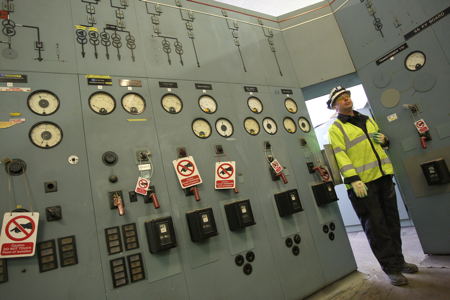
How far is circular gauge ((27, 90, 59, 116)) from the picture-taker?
194cm

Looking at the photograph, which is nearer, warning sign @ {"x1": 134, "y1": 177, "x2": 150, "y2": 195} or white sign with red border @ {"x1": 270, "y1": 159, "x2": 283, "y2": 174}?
warning sign @ {"x1": 134, "y1": 177, "x2": 150, "y2": 195}

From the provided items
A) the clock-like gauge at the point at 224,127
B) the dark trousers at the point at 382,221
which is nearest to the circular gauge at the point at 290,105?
the clock-like gauge at the point at 224,127

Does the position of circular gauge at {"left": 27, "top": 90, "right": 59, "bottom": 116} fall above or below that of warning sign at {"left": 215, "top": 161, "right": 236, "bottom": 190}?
above

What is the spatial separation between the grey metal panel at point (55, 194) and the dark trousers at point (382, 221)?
2239 millimetres

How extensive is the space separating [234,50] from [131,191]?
195 cm

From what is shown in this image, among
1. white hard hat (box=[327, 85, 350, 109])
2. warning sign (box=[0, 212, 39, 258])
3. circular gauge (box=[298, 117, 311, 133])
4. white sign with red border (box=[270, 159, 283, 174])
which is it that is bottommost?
warning sign (box=[0, 212, 39, 258])

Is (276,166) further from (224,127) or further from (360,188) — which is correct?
(360,188)

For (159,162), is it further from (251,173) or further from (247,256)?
(247,256)

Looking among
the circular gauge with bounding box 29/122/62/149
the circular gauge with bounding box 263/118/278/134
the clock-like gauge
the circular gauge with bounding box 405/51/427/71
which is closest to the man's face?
the circular gauge with bounding box 263/118/278/134

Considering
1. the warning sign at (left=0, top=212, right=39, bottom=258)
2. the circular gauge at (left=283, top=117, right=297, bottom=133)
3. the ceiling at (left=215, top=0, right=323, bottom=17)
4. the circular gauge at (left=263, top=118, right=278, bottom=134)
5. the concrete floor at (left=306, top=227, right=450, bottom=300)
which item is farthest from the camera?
the ceiling at (left=215, top=0, right=323, bottom=17)

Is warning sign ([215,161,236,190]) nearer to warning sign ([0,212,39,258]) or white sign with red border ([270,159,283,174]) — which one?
white sign with red border ([270,159,283,174])

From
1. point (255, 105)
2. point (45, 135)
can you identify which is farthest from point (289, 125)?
point (45, 135)

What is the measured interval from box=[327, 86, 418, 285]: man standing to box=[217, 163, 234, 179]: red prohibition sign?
3.39ft

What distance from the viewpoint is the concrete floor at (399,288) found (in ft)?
6.91
